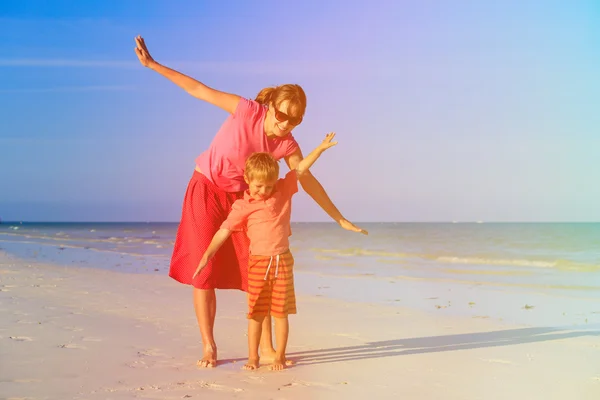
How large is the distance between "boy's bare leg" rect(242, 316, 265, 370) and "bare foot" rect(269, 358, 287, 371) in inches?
4.0

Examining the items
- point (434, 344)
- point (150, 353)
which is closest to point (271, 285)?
point (150, 353)

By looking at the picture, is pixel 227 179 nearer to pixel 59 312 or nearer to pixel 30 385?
pixel 30 385

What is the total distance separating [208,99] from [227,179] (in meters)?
0.54

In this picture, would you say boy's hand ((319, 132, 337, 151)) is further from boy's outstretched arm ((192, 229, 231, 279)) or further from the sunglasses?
boy's outstretched arm ((192, 229, 231, 279))

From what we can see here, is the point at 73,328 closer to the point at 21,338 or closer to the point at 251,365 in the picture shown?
the point at 21,338

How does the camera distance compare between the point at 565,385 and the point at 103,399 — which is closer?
the point at 103,399

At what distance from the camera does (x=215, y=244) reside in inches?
172

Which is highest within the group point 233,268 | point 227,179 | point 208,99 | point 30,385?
point 208,99

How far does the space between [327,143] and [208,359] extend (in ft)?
5.26

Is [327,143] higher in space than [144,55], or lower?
lower

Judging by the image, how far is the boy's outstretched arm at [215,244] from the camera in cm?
431

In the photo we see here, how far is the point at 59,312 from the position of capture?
659 centimetres

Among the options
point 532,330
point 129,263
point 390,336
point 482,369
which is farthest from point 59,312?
point 129,263

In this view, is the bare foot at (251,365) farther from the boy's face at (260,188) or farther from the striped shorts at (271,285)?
the boy's face at (260,188)
